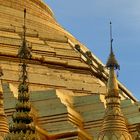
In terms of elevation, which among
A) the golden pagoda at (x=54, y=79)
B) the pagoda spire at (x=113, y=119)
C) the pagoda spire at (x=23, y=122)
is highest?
the golden pagoda at (x=54, y=79)

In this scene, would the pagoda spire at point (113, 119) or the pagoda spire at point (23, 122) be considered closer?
the pagoda spire at point (23, 122)

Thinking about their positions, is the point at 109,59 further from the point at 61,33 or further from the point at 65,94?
the point at 61,33

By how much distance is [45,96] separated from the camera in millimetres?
33406

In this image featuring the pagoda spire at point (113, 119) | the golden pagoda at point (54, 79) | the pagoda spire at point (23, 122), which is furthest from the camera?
the golden pagoda at point (54, 79)

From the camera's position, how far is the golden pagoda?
32.6m

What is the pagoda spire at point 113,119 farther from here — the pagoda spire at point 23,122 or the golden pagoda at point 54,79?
the pagoda spire at point 23,122

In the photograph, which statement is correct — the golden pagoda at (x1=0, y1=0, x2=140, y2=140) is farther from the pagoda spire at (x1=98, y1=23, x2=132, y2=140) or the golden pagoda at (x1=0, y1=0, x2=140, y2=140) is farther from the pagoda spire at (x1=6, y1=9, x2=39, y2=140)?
the pagoda spire at (x1=6, y1=9, x2=39, y2=140)

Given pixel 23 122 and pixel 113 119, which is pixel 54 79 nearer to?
pixel 113 119

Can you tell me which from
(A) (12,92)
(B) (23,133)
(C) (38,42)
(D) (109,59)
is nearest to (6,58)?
(C) (38,42)

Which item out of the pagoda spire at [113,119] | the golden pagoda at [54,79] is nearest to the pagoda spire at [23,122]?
the golden pagoda at [54,79]

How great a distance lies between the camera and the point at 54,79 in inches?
1486

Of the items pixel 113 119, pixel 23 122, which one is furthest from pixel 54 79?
pixel 23 122

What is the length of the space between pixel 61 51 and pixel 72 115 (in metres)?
8.95

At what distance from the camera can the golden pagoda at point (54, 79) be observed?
3256 centimetres
